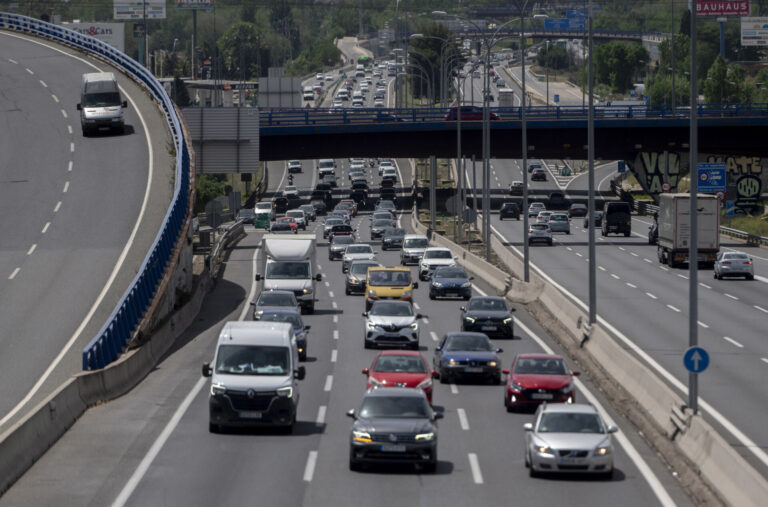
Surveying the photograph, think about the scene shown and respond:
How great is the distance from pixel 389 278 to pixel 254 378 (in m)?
23.6

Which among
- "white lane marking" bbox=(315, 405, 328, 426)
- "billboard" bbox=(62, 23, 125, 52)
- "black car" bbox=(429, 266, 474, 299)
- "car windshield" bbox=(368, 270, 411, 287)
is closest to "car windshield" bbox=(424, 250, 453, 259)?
"black car" bbox=(429, 266, 474, 299)

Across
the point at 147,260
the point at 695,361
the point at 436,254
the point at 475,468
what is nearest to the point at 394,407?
the point at 475,468

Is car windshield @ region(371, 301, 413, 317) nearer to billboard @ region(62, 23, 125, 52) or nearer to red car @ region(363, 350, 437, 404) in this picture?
red car @ region(363, 350, 437, 404)

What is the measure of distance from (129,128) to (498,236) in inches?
1238

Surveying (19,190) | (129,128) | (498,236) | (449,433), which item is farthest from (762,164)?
(449,433)

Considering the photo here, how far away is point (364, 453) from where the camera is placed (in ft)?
69.9

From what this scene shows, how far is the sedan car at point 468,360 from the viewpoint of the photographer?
31.8m

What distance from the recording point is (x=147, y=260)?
127ft

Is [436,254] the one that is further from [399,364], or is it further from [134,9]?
[134,9]

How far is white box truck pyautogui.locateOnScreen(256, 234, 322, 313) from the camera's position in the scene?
155 ft

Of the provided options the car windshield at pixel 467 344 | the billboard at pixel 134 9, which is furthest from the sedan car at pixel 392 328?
the billboard at pixel 134 9

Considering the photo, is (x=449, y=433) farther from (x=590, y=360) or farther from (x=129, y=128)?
(x=129, y=128)

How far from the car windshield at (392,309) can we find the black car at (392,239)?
38523 millimetres

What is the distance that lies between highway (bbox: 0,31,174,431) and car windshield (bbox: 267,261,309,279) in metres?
4.49
